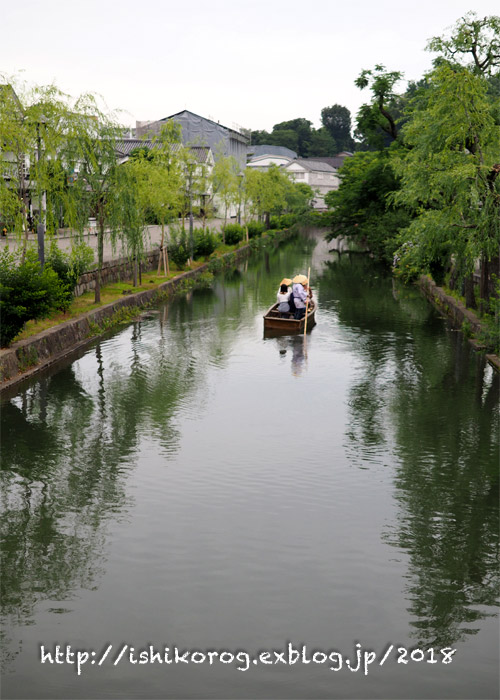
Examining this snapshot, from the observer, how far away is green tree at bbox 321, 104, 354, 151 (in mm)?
184750

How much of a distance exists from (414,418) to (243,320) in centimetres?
1232

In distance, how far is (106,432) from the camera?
1350cm

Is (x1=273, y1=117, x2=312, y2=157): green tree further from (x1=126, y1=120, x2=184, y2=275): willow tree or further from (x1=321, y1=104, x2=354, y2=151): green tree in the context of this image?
(x1=126, y1=120, x2=184, y2=275): willow tree

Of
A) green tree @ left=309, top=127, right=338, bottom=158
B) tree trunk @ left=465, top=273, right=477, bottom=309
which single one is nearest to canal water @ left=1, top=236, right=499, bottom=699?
tree trunk @ left=465, top=273, right=477, bottom=309

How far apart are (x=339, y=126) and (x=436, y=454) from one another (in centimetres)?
18343

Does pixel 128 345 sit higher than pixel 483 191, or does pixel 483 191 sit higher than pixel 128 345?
pixel 483 191

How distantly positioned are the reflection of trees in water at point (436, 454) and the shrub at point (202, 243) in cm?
1895

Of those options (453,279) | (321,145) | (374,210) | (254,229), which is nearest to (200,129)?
(254,229)

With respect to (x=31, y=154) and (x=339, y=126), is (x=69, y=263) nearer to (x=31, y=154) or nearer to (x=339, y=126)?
(x=31, y=154)

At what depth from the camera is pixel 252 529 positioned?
371 inches

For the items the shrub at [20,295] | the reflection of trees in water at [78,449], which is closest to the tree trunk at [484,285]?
the reflection of trees in water at [78,449]

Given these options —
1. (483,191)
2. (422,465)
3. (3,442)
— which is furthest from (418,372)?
(3,442)

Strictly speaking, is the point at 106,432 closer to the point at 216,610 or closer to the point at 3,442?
the point at 3,442

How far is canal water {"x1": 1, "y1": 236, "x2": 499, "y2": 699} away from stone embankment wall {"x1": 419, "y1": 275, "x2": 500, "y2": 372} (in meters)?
2.45
